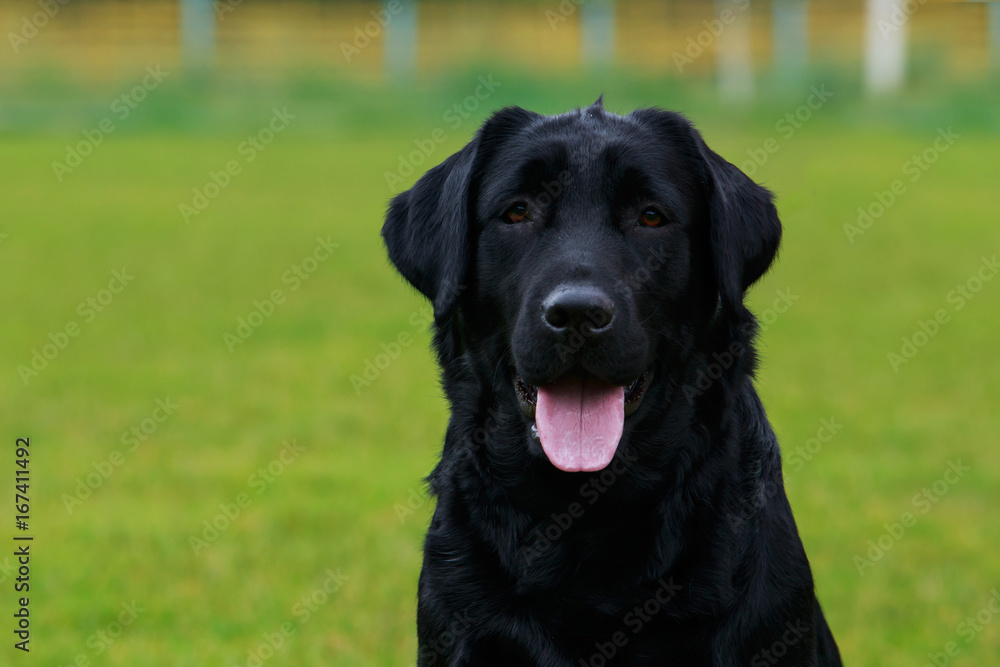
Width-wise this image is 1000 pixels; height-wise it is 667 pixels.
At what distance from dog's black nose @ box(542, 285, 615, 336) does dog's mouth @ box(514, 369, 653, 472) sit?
193 millimetres

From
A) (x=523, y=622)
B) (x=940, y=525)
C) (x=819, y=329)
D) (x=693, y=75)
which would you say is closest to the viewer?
(x=523, y=622)

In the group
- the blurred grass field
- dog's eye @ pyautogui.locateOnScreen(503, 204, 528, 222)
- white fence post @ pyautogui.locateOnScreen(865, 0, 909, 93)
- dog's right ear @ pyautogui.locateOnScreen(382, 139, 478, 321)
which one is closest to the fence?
white fence post @ pyautogui.locateOnScreen(865, 0, 909, 93)

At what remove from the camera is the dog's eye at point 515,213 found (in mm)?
3762

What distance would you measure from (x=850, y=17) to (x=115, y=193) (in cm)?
2042

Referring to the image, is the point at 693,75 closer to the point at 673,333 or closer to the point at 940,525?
the point at 940,525

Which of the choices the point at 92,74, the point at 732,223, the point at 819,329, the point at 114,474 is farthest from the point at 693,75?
the point at 732,223

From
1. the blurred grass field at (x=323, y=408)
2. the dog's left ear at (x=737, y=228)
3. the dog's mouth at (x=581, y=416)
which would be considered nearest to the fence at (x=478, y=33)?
the blurred grass field at (x=323, y=408)

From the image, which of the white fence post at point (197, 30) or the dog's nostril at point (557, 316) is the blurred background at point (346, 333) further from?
the dog's nostril at point (557, 316)

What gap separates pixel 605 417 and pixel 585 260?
45cm

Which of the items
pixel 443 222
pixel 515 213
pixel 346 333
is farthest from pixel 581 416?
pixel 346 333

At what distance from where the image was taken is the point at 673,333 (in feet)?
11.8

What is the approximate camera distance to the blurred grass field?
5426mm

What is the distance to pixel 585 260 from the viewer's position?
3473mm

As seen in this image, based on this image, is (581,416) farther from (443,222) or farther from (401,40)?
(401,40)
